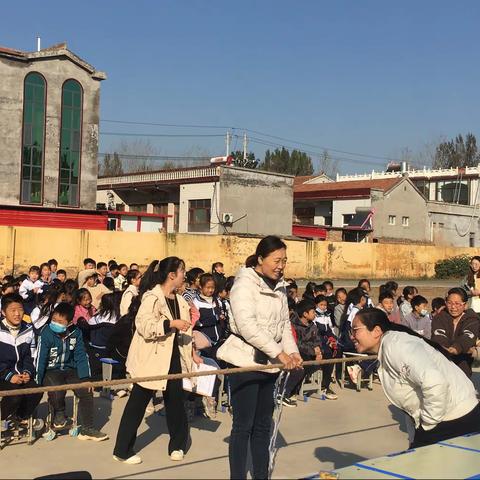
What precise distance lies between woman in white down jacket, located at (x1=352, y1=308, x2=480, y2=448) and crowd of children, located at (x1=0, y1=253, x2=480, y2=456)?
109 cm

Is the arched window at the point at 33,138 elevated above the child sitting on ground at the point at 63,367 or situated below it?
above

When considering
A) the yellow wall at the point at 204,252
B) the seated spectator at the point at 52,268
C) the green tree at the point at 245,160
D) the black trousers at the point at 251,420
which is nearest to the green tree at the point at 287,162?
the green tree at the point at 245,160

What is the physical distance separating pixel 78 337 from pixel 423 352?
380 cm

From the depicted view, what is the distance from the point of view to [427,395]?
3.79 metres

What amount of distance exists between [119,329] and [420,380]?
14.4 ft

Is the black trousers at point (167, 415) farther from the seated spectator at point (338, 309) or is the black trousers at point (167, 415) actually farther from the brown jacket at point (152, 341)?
the seated spectator at point (338, 309)

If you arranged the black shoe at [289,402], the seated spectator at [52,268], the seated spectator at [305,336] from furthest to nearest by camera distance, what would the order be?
the seated spectator at [52,268] → the seated spectator at [305,336] → the black shoe at [289,402]

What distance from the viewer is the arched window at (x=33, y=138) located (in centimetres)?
3034

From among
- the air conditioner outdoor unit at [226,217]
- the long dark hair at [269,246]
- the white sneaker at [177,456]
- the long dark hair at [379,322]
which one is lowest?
the white sneaker at [177,456]

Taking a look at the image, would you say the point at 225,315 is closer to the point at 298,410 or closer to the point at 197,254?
the point at 298,410

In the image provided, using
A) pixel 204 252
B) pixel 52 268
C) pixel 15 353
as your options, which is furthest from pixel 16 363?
pixel 204 252

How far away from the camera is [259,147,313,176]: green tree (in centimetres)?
7425

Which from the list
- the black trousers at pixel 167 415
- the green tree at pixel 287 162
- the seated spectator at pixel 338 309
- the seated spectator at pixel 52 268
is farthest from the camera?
the green tree at pixel 287 162

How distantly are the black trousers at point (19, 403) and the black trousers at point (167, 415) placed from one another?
3.35 ft
